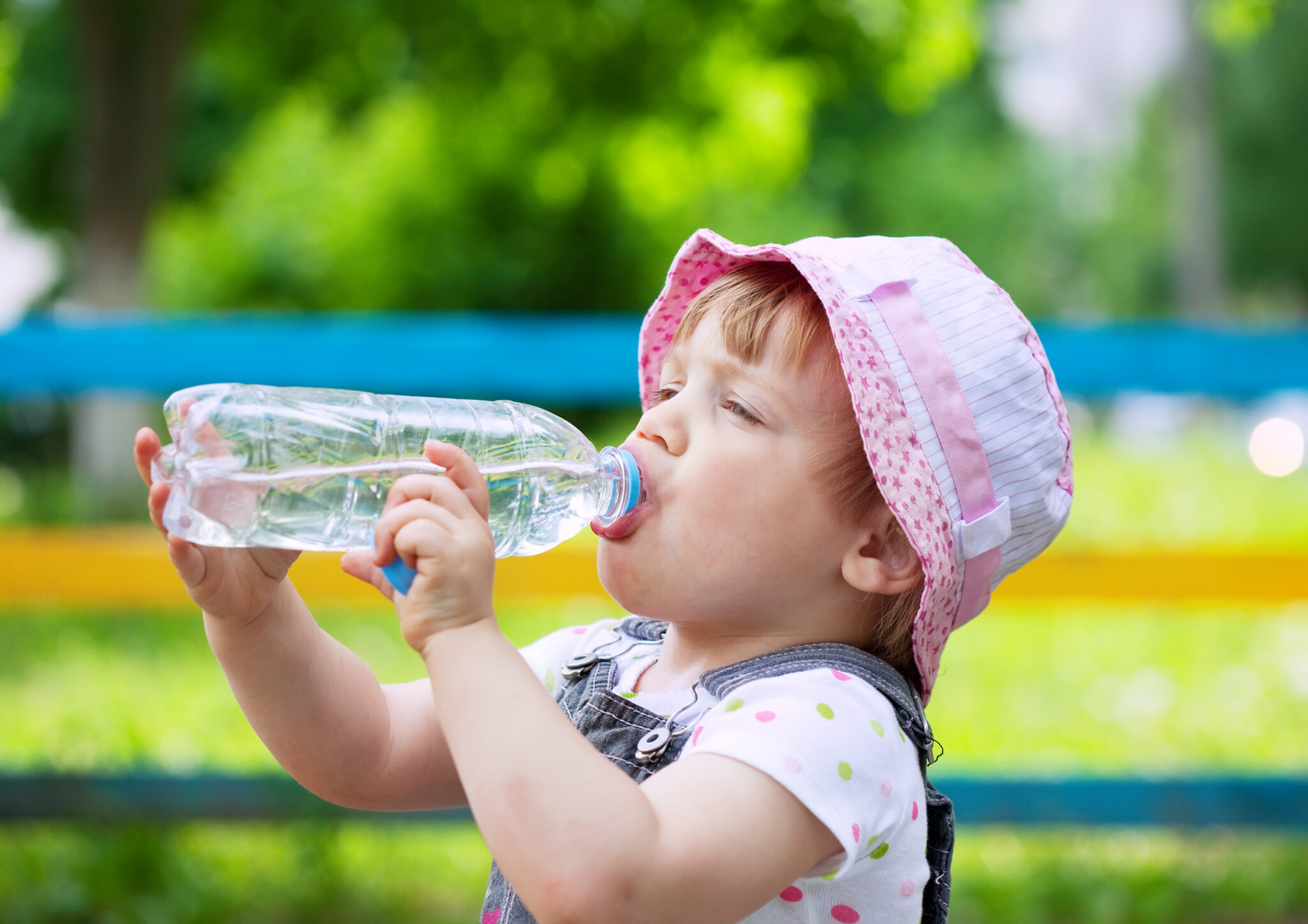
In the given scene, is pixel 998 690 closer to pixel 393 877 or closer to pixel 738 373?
pixel 393 877

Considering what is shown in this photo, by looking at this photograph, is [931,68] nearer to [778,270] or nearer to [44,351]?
[44,351]

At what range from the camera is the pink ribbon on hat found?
4.57ft

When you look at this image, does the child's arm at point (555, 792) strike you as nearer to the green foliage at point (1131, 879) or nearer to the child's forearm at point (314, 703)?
the child's forearm at point (314, 703)

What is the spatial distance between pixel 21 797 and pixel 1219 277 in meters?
13.8

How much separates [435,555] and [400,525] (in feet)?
0.16

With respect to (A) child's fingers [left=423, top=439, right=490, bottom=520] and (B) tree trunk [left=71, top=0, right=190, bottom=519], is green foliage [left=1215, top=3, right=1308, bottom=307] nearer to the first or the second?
(B) tree trunk [left=71, top=0, right=190, bottom=519]

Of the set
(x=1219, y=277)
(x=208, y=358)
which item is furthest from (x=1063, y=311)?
(x=208, y=358)

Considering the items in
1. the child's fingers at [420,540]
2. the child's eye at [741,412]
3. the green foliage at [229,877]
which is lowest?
the green foliage at [229,877]

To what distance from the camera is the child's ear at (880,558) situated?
146 cm

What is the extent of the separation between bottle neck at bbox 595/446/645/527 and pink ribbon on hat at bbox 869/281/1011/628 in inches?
12.8

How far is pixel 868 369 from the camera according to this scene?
1.39 meters

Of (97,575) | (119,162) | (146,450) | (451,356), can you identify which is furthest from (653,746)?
(119,162)

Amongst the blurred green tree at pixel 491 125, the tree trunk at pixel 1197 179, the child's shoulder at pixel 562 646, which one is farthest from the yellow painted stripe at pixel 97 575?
the tree trunk at pixel 1197 179

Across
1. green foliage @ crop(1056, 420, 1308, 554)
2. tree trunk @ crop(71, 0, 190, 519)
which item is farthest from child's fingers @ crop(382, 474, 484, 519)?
tree trunk @ crop(71, 0, 190, 519)
